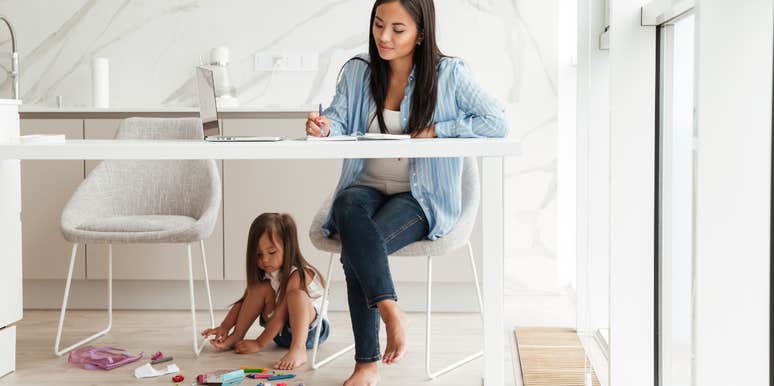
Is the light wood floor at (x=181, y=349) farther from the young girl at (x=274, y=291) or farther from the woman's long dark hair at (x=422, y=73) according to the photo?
the woman's long dark hair at (x=422, y=73)

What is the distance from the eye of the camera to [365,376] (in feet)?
7.66

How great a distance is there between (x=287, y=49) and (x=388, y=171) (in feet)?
5.51

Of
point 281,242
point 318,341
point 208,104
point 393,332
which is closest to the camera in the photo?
point 393,332

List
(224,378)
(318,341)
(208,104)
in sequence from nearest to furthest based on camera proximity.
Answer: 1. (208,104)
2. (224,378)
3. (318,341)

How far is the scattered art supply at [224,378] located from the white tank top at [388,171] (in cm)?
62

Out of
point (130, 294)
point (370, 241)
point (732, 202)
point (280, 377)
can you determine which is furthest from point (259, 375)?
point (732, 202)

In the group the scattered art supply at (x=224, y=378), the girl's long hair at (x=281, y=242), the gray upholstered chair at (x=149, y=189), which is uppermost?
the gray upholstered chair at (x=149, y=189)

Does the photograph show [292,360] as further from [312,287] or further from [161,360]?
[161,360]

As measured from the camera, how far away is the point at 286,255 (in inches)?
110

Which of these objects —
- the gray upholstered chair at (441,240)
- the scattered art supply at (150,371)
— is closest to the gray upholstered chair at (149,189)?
the scattered art supply at (150,371)

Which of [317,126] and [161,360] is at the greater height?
[317,126]

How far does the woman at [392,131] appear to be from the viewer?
2.21 m

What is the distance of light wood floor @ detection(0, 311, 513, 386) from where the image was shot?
2523 mm

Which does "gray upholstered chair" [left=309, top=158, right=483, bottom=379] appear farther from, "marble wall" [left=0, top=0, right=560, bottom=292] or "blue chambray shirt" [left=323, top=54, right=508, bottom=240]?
"marble wall" [left=0, top=0, right=560, bottom=292]
